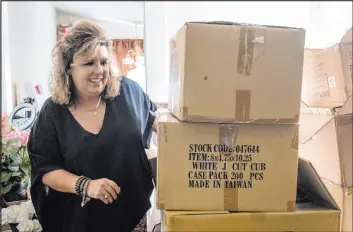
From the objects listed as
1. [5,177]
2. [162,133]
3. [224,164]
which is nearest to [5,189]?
[5,177]

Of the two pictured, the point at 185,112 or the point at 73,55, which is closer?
the point at 185,112

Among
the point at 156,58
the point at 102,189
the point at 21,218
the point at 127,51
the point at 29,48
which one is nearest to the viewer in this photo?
the point at 102,189

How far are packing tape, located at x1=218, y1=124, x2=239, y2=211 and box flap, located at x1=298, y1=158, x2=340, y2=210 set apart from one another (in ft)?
0.94

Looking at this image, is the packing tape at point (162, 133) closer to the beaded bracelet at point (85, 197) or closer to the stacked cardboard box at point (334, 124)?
the beaded bracelet at point (85, 197)

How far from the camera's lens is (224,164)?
1.03 meters

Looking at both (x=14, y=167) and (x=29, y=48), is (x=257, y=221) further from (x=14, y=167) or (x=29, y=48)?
(x=29, y=48)

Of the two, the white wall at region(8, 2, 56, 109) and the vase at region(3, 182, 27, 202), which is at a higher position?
the white wall at region(8, 2, 56, 109)

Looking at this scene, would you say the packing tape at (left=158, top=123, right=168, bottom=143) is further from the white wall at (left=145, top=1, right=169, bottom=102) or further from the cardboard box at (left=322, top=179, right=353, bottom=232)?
the white wall at (left=145, top=1, right=169, bottom=102)

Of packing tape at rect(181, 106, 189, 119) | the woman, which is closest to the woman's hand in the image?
the woman

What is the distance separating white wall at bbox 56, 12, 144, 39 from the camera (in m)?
1.13

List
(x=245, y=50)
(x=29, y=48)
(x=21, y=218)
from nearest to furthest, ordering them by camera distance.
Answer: (x=245, y=50) → (x=21, y=218) → (x=29, y=48)

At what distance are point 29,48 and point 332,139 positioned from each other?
1380 millimetres

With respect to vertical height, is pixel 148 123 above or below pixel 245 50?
below

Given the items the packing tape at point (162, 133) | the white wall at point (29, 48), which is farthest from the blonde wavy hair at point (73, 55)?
the packing tape at point (162, 133)
